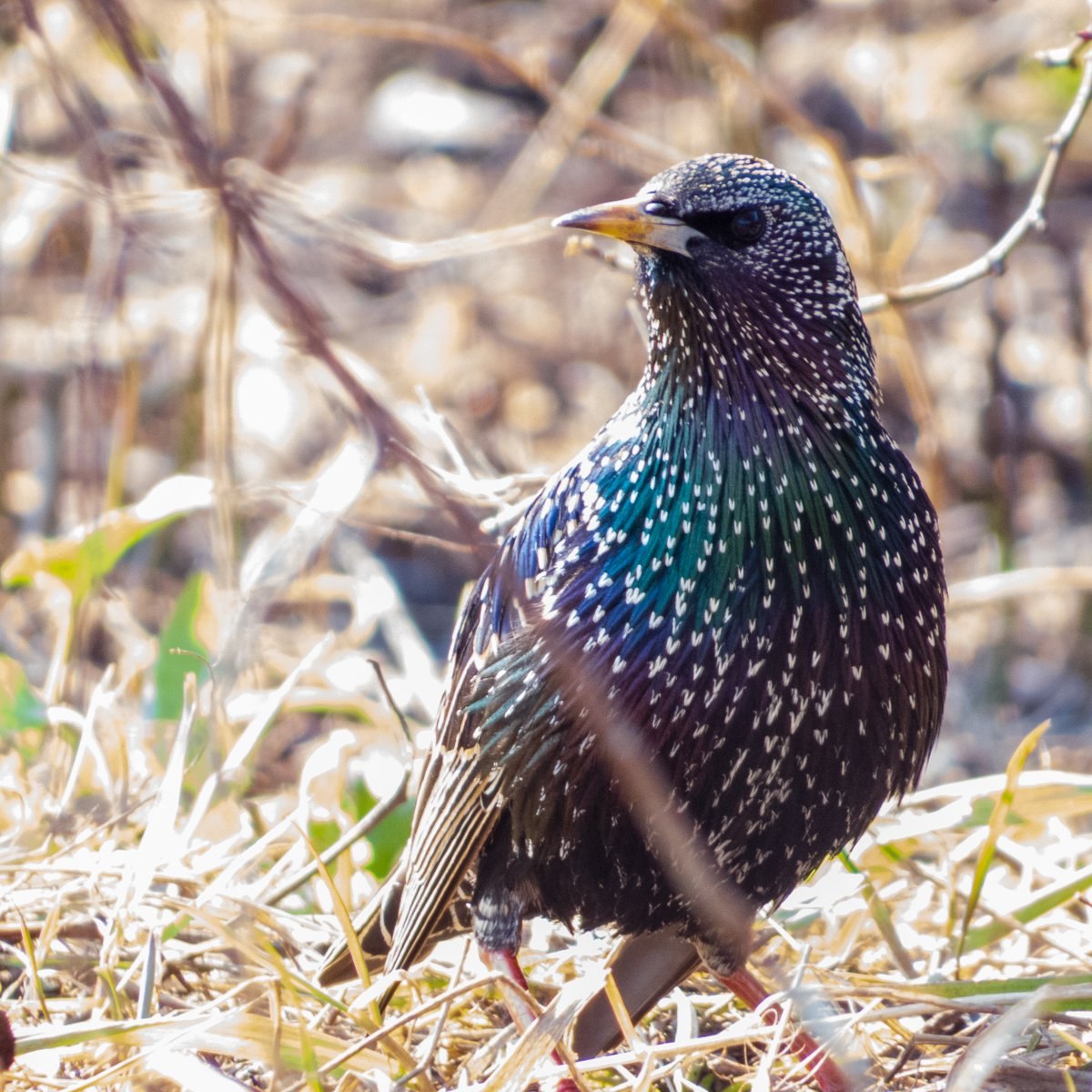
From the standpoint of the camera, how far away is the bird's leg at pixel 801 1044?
264 cm

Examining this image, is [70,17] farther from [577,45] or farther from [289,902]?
[289,902]

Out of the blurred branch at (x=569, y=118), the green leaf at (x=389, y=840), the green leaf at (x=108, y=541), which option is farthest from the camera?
the blurred branch at (x=569, y=118)

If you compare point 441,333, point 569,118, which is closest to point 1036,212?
point 569,118

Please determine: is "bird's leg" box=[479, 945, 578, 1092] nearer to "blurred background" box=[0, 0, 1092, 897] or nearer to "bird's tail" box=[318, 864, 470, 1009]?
"bird's tail" box=[318, 864, 470, 1009]

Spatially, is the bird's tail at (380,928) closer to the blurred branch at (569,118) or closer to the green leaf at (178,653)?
the green leaf at (178,653)

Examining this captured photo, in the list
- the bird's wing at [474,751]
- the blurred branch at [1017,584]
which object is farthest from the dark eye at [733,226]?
Answer: the blurred branch at [1017,584]

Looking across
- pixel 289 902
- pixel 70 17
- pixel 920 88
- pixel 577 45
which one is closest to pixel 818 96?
pixel 920 88

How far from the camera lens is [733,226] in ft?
9.30

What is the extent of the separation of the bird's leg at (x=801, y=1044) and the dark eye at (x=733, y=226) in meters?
1.32

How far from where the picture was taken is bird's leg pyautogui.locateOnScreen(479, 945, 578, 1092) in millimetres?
2713

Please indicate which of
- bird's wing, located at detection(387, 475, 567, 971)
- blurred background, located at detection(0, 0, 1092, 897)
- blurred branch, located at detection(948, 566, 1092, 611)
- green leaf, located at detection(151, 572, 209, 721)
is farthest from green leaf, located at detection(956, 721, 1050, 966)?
green leaf, located at detection(151, 572, 209, 721)

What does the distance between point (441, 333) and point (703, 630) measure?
437cm

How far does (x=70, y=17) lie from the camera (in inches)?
212

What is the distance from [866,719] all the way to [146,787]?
165 centimetres
